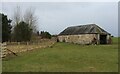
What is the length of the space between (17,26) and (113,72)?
5021 cm

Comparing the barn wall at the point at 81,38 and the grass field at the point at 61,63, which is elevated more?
the barn wall at the point at 81,38

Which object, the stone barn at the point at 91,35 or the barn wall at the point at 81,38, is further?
the barn wall at the point at 81,38

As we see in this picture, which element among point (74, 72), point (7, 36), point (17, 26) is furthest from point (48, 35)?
point (74, 72)

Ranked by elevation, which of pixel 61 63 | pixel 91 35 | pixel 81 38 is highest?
pixel 91 35

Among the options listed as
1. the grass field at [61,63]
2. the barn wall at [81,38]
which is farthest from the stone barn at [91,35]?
the grass field at [61,63]

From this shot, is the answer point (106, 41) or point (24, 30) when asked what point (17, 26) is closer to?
point (24, 30)

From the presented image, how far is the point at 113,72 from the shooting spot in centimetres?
1116

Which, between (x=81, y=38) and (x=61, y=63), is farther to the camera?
(x=81, y=38)

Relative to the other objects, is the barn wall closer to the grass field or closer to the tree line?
the tree line

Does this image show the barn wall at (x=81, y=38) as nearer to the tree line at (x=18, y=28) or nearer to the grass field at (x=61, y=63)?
the tree line at (x=18, y=28)

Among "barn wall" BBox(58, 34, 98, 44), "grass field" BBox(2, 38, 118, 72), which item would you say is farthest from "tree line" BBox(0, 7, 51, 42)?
"grass field" BBox(2, 38, 118, 72)

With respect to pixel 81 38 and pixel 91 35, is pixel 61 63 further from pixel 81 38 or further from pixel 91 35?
pixel 81 38

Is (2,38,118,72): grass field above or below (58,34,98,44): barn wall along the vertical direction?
below

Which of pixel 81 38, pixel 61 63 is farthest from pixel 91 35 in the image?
pixel 61 63
